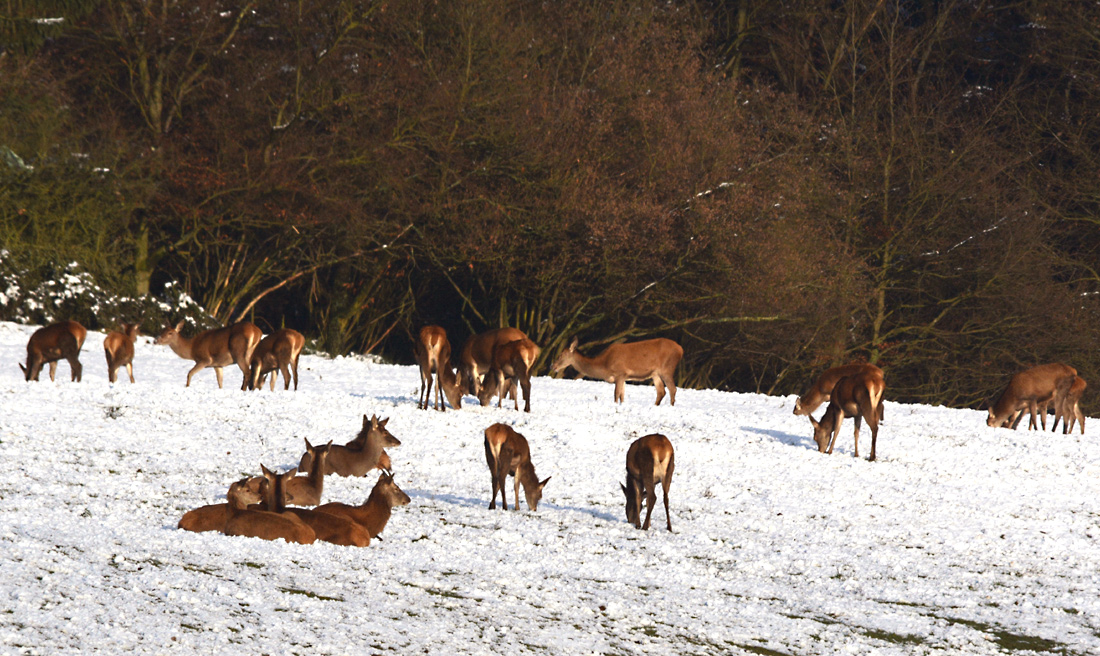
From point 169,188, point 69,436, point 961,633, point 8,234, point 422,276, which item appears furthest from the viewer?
point 422,276

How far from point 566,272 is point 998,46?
1924cm

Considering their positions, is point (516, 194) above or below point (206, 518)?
above

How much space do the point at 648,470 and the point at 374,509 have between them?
249 cm

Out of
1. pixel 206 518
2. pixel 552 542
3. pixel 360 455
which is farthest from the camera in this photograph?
pixel 360 455

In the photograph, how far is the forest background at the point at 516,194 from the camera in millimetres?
29047

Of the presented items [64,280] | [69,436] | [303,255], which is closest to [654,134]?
[303,255]

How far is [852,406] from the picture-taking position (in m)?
16.5

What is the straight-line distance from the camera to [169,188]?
98.5 ft

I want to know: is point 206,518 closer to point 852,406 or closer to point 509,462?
point 509,462

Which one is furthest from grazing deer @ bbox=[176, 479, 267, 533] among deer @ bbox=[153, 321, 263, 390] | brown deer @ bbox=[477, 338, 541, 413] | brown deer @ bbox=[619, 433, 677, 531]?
deer @ bbox=[153, 321, 263, 390]

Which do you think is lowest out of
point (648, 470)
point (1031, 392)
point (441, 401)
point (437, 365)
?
point (648, 470)

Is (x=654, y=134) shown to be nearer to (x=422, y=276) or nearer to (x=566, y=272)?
(x=566, y=272)

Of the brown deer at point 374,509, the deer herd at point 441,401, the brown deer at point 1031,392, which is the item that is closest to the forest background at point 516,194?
the deer herd at point 441,401

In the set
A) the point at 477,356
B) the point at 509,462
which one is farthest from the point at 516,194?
the point at 509,462
